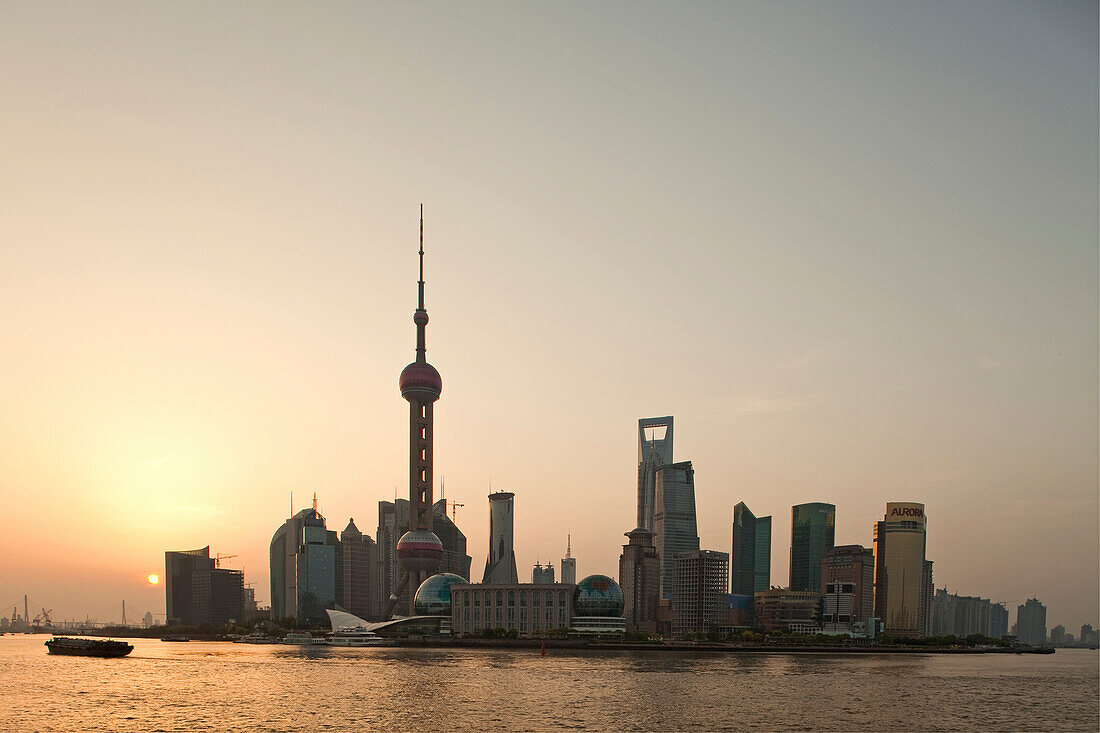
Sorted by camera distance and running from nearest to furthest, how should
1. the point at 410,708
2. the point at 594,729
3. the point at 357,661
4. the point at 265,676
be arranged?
the point at 594,729 < the point at 410,708 < the point at 265,676 < the point at 357,661

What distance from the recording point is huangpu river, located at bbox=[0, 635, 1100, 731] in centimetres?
9238

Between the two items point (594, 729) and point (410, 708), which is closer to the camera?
point (594, 729)

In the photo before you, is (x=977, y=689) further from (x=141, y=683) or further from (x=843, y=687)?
(x=141, y=683)

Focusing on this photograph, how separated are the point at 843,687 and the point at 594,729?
61108mm

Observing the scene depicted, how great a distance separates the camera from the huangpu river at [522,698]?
303 feet

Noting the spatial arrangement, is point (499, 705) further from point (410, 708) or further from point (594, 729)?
point (594, 729)

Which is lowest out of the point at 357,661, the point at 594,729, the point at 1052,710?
the point at 357,661

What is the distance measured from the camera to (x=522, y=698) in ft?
357

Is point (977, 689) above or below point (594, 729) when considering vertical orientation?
below

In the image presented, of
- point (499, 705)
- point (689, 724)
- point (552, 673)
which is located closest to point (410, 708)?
point (499, 705)

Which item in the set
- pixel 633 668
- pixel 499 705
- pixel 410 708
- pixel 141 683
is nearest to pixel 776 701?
pixel 499 705

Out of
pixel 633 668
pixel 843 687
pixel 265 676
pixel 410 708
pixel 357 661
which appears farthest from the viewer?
pixel 357 661

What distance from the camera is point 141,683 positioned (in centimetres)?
13438

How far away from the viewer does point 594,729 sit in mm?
86500
